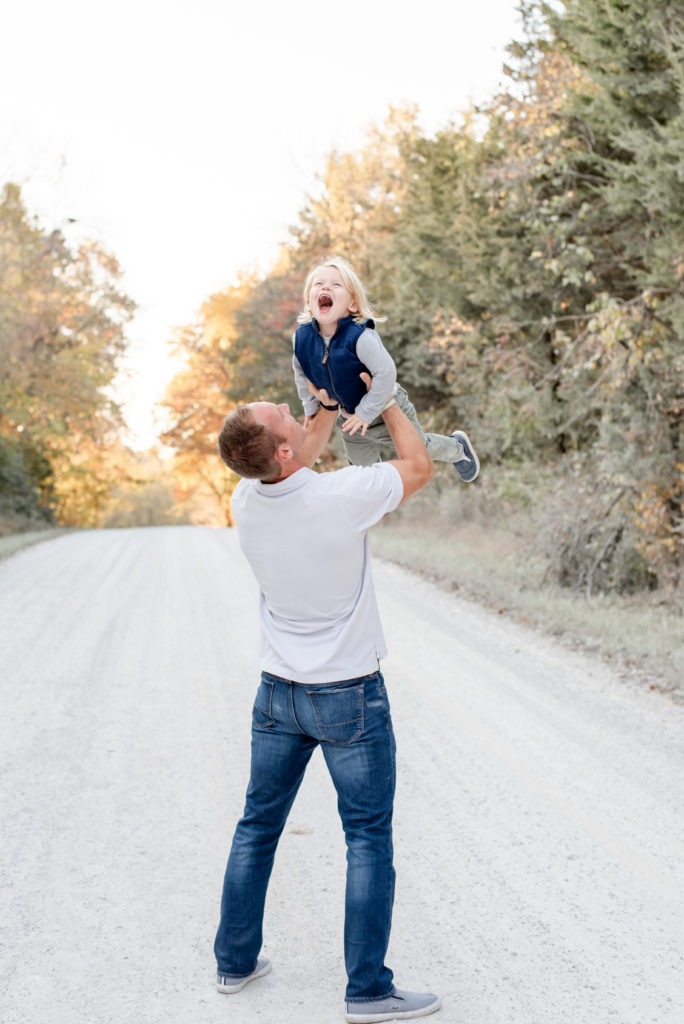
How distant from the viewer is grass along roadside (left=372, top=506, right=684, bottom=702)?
Answer: 370 inches

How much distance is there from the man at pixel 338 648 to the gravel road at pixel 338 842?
40 cm

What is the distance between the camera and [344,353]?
11.7 feet

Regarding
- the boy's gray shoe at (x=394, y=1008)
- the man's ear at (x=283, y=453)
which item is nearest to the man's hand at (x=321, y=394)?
the man's ear at (x=283, y=453)

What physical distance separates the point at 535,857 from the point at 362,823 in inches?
70.6

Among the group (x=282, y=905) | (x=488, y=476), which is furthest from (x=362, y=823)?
(x=488, y=476)

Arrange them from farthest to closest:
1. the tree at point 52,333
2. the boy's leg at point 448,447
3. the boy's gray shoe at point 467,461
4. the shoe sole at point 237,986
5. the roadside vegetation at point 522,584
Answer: the tree at point 52,333, the roadside vegetation at point 522,584, the boy's gray shoe at point 467,461, the boy's leg at point 448,447, the shoe sole at point 237,986

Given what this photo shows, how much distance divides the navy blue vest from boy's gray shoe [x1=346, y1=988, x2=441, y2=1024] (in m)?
1.97

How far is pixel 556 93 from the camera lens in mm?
12719

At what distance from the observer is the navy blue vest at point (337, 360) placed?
3.58m

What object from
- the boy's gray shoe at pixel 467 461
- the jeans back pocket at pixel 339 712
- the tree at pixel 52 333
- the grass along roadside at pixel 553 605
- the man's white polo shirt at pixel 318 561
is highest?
the tree at pixel 52 333

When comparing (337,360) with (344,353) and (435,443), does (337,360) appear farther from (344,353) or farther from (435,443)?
(435,443)

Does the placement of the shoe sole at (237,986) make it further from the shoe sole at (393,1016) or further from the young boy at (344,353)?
the young boy at (344,353)

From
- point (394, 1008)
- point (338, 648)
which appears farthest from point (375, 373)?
point (394, 1008)

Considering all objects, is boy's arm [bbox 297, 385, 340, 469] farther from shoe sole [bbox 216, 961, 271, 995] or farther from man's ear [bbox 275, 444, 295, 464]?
shoe sole [bbox 216, 961, 271, 995]
